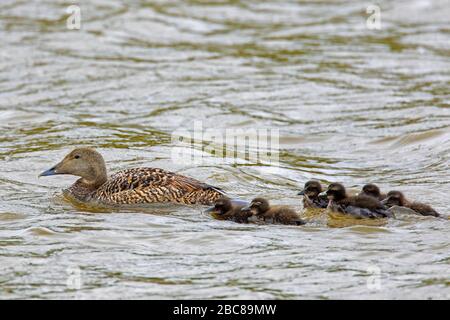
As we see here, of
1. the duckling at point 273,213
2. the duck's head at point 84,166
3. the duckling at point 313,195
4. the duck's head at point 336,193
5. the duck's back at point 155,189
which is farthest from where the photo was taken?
the duck's head at point 84,166

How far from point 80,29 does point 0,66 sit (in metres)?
3.42

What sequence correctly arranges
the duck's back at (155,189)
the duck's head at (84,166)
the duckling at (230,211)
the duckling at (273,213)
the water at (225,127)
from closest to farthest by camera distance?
the water at (225,127)
the duckling at (273,213)
the duckling at (230,211)
the duck's back at (155,189)
the duck's head at (84,166)

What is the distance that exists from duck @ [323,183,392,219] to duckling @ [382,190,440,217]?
0.56ft

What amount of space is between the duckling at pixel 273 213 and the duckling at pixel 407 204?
1.00 meters

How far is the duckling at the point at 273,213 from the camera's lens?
1193cm

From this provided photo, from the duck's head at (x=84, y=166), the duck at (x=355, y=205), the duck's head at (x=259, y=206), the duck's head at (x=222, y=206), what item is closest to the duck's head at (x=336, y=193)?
the duck at (x=355, y=205)

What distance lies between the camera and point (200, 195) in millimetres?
12930

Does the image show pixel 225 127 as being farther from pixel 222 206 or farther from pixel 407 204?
pixel 407 204

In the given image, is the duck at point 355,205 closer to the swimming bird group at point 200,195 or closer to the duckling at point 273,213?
the swimming bird group at point 200,195
